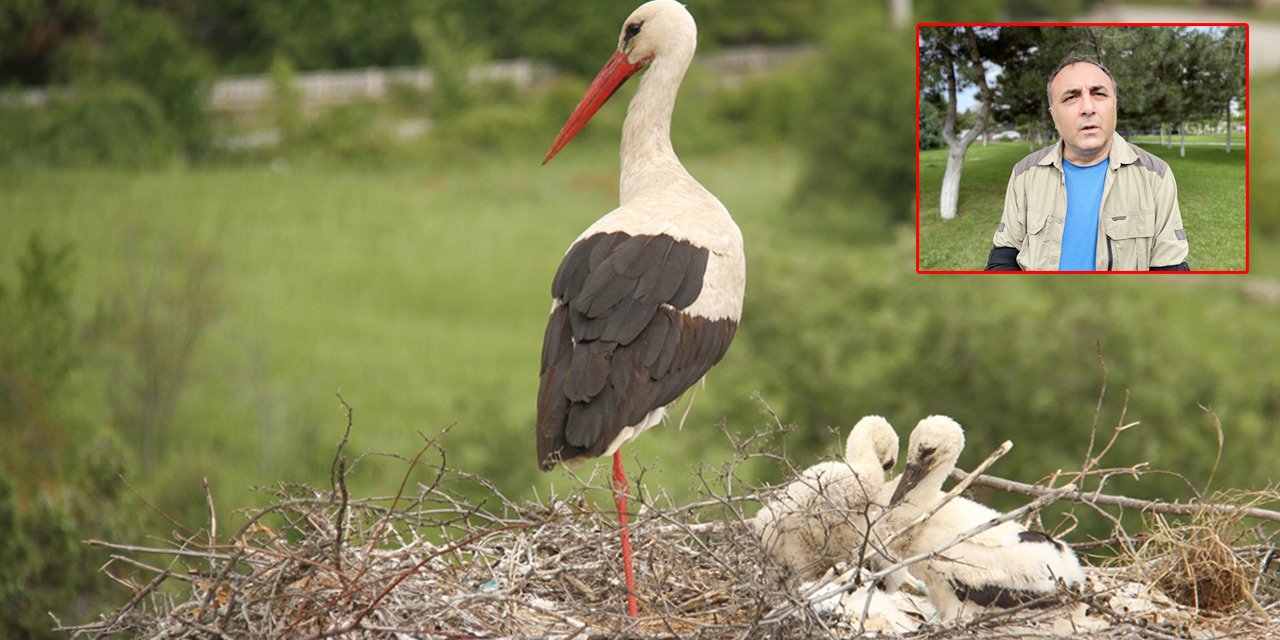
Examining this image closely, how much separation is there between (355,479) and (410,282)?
45.3 feet

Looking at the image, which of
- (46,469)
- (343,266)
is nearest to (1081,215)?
(46,469)

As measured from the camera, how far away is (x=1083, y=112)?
5.32 metres

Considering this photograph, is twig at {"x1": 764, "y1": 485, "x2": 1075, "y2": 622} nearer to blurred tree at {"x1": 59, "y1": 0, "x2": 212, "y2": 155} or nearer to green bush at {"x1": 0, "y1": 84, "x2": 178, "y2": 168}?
blurred tree at {"x1": 59, "y1": 0, "x2": 212, "y2": 155}

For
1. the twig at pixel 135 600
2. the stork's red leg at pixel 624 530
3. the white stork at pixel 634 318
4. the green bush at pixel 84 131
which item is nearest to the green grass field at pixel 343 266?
the green bush at pixel 84 131

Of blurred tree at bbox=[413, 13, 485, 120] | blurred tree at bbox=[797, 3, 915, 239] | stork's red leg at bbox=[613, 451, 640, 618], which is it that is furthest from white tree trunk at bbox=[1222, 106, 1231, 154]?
blurred tree at bbox=[413, 13, 485, 120]

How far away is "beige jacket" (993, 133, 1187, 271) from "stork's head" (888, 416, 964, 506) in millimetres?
685

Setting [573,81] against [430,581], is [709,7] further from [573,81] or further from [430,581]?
[430,581]

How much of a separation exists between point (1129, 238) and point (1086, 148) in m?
0.38

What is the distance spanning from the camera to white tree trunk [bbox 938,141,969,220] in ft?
18.8

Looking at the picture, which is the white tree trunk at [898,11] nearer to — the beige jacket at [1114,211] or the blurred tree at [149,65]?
the blurred tree at [149,65]

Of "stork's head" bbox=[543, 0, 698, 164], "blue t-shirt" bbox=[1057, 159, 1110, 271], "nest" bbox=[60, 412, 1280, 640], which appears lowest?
"nest" bbox=[60, 412, 1280, 640]

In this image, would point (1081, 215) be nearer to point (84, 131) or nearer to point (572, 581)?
point (572, 581)

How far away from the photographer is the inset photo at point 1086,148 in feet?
17.6

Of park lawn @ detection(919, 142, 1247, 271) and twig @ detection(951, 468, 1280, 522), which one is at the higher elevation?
park lawn @ detection(919, 142, 1247, 271)
